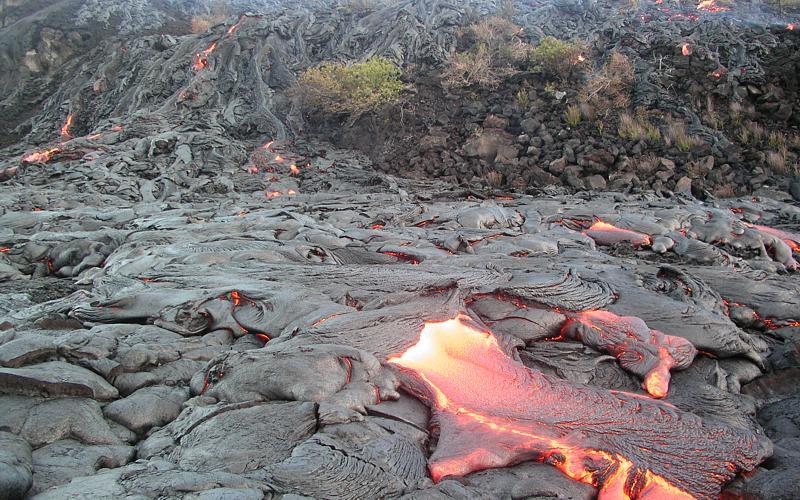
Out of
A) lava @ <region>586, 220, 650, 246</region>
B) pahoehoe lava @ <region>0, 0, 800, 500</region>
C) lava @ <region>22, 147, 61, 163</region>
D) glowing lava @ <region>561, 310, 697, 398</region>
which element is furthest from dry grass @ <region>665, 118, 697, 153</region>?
lava @ <region>22, 147, 61, 163</region>

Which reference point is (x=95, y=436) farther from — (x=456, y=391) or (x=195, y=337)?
(x=456, y=391)

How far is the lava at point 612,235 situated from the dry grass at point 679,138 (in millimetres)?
4623

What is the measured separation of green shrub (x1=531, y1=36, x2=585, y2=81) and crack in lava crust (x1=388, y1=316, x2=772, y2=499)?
36.9ft

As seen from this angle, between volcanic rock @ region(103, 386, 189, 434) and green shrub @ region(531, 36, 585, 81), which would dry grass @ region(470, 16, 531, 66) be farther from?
volcanic rock @ region(103, 386, 189, 434)

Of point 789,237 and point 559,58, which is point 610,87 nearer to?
point 559,58

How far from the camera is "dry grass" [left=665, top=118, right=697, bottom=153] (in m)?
9.86

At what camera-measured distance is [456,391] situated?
2900 mm

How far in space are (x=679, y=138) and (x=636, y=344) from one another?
330 inches

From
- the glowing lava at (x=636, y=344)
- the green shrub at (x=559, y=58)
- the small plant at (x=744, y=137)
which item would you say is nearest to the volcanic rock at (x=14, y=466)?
the glowing lava at (x=636, y=344)

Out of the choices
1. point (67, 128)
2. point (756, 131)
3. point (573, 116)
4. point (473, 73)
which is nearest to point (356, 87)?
point (473, 73)

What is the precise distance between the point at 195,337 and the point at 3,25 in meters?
30.9

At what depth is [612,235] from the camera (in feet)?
21.2

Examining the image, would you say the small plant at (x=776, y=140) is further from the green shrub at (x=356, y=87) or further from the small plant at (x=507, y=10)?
the small plant at (x=507, y=10)

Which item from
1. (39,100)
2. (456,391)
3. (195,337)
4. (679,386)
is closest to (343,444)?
(456,391)
